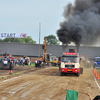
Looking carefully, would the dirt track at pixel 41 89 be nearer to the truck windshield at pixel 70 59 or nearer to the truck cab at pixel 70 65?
the truck cab at pixel 70 65

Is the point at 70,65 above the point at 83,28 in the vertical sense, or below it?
below

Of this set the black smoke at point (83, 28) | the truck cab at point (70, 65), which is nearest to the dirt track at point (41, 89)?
the truck cab at point (70, 65)

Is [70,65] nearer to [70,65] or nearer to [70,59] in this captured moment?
[70,65]

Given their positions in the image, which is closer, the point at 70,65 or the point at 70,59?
the point at 70,65

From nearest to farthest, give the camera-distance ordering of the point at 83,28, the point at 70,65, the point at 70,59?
the point at 70,65 → the point at 70,59 → the point at 83,28

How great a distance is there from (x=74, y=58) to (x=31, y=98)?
13016 millimetres

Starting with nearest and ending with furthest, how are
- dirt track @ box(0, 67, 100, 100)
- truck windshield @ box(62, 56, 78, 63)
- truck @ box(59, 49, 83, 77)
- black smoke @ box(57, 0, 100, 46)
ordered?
1. dirt track @ box(0, 67, 100, 100)
2. truck @ box(59, 49, 83, 77)
3. truck windshield @ box(62, 56, 78, 63)
4. black smoke @ box(57, 0, 100, 46)

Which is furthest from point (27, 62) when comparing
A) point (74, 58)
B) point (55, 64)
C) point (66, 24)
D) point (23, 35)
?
point (23, 35)

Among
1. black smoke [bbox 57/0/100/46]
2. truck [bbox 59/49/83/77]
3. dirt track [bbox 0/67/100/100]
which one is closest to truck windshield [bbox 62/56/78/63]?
truck [bbox 59/49/83/77]

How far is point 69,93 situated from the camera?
4.05 meters

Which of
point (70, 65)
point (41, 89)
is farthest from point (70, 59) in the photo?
point (41, 89)

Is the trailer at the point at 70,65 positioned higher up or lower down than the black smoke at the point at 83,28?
lower down

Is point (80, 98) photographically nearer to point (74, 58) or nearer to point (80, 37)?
point (74, 58)

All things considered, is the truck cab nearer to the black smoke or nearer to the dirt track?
the dirt track
